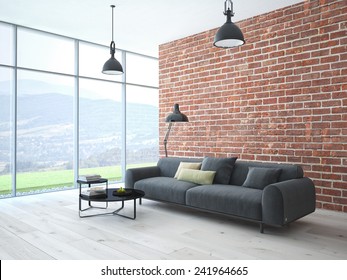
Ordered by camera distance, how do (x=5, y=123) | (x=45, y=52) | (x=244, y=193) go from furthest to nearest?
(x=45, y=52)
(x=5, y=123)
(x=244, y=193)

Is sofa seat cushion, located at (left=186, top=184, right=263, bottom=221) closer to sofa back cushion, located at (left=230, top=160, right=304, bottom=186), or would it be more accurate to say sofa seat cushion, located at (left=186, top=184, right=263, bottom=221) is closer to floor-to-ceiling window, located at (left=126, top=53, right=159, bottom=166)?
sofa back cushion, located at (left=230, top=160, right=304, bottom=186)

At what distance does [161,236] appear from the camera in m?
3.37

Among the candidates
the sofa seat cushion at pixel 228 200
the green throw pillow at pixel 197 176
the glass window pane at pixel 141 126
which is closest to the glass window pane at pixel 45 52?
the glass window pane at pixel 141 126

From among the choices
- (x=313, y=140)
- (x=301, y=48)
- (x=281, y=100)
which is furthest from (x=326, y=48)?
(x=313, y=140)

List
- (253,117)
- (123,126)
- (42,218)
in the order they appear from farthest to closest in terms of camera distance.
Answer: (123,126)
(253,117)
(42,218)

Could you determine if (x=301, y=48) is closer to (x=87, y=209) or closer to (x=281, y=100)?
(x=281, y=100)

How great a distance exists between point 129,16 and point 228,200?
334 centimetres

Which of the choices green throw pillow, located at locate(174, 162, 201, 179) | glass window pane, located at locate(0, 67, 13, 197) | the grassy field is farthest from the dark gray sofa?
the grassy field

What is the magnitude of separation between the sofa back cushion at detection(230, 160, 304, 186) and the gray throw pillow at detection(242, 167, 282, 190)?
0.08 m

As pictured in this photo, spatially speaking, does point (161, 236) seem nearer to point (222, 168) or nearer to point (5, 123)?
point (222, 168)

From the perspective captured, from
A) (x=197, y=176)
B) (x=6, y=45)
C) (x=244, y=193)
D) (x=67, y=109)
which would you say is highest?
(x=6, y=45)

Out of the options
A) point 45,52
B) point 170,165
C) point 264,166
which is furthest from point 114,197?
point 45,52
